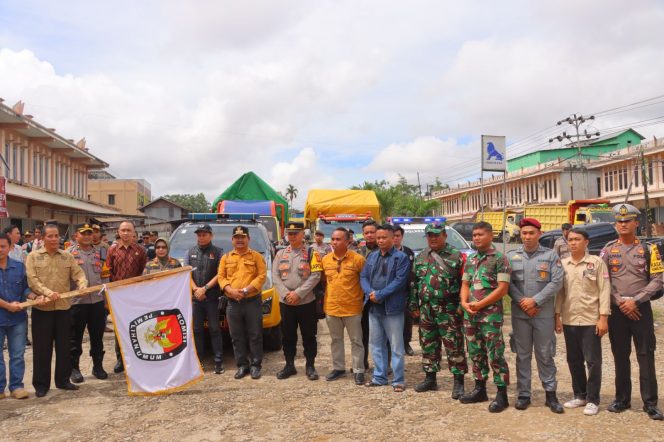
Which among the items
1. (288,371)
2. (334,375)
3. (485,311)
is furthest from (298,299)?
(485,311)

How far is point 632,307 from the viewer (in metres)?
4.73

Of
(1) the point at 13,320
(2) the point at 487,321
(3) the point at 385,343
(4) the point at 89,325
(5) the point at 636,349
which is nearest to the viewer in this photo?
(5) the point at 636,349

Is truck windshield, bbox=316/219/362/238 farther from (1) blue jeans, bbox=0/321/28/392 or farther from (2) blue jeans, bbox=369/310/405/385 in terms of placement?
(1) blue jeans, bbox=0/321/28/392

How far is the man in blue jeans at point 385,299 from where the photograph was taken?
576 centimetres

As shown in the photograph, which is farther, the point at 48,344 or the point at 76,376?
the point at 76,376

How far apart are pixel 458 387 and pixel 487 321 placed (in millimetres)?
823

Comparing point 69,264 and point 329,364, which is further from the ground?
point 69,264

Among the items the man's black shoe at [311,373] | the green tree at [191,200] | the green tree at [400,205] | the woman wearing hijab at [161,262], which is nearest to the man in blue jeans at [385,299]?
the man's black shoe at [311,373]

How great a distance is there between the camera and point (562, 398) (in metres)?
5.38

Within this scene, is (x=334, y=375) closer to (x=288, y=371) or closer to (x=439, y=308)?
(x=288, y=371)

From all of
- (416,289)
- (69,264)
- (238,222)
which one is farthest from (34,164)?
(416,289)

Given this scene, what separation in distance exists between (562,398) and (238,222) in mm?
5338

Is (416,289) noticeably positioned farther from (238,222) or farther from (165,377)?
(238,222)

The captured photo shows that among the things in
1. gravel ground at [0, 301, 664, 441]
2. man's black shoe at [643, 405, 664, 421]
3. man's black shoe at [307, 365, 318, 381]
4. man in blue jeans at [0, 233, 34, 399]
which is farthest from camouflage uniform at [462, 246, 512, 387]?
man in blue jeans at [0, 233, 34, 399]
